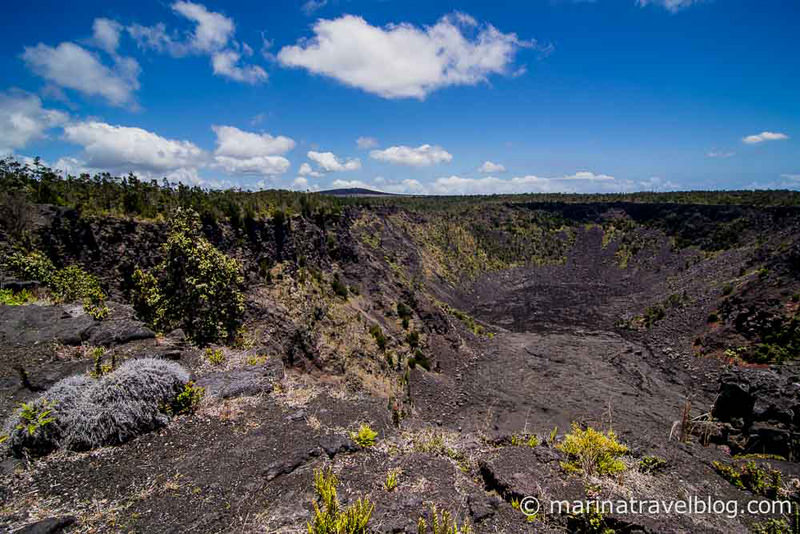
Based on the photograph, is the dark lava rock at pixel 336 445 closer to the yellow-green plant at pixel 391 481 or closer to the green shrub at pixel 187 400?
the yellow-green plant at pixel 391 481

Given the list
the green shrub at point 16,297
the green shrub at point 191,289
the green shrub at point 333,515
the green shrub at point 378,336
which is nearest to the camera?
the green shrub at point 333,515

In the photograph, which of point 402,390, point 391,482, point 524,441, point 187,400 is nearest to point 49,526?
point 187,400

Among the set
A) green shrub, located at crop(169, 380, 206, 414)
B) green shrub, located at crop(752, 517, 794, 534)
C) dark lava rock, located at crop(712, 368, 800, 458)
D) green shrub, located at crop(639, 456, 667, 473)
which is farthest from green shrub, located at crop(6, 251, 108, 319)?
dark lava rock, located at crop(712, 368, 800, 458)

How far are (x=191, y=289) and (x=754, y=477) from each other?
18.1 m

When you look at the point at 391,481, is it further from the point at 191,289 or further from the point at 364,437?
the point at 191,289

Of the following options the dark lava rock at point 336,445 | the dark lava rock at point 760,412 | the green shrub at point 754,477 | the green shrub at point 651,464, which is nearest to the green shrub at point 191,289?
the dark lava rock at point 336,445

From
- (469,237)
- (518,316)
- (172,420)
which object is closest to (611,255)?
(469,237)

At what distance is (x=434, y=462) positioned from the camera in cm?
741

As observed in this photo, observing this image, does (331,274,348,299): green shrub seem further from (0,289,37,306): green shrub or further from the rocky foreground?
(0,289,37,306): green shrub

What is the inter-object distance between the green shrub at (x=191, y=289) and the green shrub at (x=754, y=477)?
15.7 m

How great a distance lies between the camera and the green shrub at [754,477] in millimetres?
7379

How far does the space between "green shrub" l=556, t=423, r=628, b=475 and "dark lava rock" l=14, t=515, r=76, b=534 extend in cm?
828

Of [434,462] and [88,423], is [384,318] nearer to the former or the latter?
[434,462]

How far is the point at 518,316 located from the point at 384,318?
23690 millimetres
